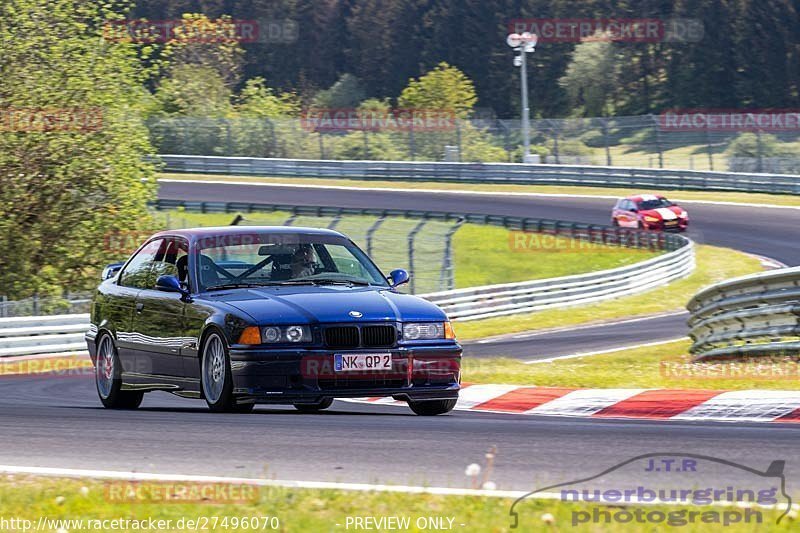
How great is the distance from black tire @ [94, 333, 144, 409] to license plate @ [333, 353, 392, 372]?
2.66m

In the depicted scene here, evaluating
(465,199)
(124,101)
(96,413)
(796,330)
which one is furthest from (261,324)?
(465,199)

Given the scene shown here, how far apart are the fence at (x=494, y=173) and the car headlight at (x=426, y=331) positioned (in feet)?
131

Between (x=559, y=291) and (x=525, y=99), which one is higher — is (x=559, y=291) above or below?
below

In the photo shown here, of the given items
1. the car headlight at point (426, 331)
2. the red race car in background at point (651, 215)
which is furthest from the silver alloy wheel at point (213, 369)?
the red race car in background at point (651, 215)

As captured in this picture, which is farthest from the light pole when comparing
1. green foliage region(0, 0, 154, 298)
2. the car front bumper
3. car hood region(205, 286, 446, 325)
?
the car front bumper

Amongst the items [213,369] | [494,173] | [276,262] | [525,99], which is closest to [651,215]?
[494,173]

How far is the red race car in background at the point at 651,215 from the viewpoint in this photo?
135 feet

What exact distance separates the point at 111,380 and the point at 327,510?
587cm

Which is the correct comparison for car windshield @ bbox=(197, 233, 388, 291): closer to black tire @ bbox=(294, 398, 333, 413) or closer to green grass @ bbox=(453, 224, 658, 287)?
black tire @ bbox=(294, 398, 333, 413)

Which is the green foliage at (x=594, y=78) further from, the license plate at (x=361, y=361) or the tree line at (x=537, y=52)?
the license plate at (x=361, y=361)

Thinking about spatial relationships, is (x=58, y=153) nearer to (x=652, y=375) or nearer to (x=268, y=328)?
(x=652, y=375)

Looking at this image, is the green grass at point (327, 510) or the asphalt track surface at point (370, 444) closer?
the green grass at point (327, 510)

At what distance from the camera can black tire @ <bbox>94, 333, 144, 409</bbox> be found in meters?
10.9

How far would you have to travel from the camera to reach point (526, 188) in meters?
53.8
